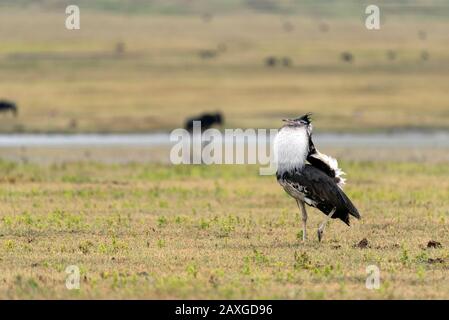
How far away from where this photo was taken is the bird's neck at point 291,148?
16.4 metres

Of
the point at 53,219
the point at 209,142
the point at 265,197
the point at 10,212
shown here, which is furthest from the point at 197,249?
the point at 209,142

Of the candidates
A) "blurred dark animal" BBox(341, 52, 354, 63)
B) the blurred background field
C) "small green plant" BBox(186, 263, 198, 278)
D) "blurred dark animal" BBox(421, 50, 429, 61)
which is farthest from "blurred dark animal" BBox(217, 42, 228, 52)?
"small green plant" BBox(186, 263, 198, 278)

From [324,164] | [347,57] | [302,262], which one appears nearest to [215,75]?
[347,57]

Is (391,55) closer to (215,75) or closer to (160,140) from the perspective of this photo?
(215,75)

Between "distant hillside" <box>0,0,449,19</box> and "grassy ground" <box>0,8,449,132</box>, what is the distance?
13832mm

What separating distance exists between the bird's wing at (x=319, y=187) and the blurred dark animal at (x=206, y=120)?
28.8m

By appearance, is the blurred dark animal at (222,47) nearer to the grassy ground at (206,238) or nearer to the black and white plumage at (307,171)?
the grassy ground at (206,238)

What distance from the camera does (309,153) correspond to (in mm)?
16859

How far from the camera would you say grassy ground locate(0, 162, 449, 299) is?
13.6 metres

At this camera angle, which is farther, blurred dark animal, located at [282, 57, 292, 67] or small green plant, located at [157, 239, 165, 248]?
blurred dark animal, located at [282, 57, 292, 67]

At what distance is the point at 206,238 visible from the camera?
18.0 meters

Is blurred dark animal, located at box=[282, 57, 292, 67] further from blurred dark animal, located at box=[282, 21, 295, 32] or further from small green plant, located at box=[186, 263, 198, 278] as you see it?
small green plant, located at box=[186, 263, 198, 278]

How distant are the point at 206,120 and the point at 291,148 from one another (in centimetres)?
2993
